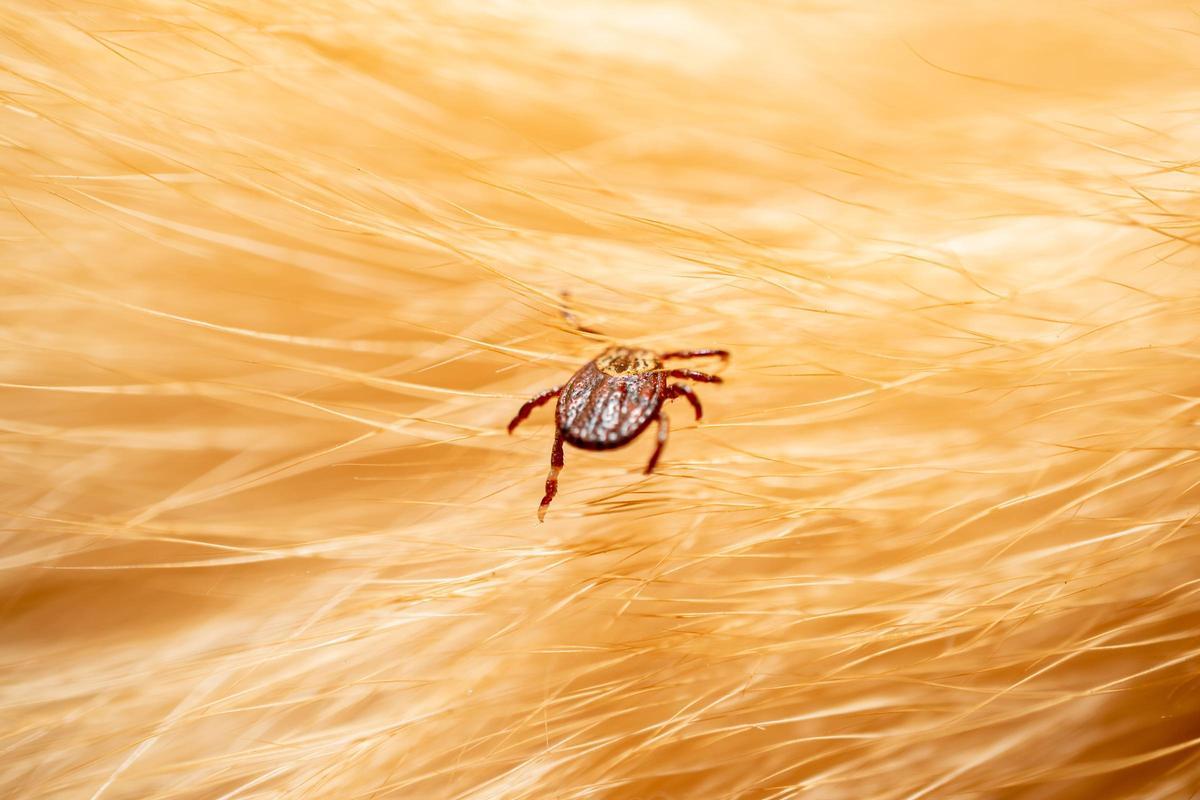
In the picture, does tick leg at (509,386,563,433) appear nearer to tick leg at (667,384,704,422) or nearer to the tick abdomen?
the tick abdomen

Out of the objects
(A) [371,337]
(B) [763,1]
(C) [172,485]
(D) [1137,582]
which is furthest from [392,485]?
(D) [1137,582]

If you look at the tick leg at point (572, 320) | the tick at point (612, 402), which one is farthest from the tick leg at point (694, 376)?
the tick leg at point (572, 320)

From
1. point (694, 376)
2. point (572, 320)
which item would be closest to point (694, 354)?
point (694, 376)

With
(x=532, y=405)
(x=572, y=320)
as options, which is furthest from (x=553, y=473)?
(x=572, y=320)

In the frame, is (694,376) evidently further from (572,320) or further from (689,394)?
(572,320)

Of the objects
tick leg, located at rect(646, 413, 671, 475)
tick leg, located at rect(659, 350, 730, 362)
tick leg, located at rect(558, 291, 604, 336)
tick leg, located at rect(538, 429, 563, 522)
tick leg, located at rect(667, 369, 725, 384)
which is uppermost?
tick leg, located at rect(558, 291, 604, 336)

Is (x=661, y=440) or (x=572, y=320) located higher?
(x=572, y=320)

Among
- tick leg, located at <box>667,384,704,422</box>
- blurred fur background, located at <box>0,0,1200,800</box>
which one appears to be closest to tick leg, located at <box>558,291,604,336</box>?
blurred fur background, located at <box>0,0,1200,800</box>

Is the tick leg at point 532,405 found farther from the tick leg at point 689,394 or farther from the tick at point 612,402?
the tick leg at point 689,394
